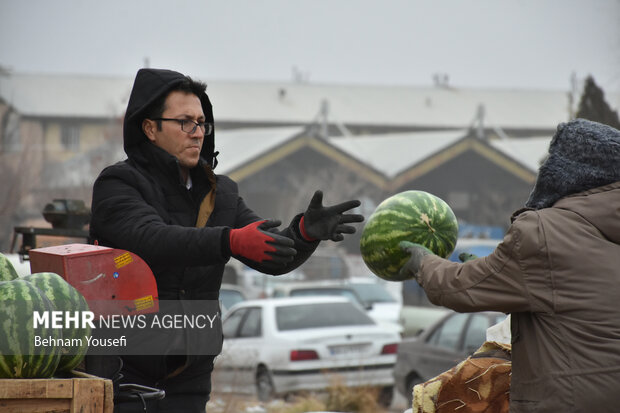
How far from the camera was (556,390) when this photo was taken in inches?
137

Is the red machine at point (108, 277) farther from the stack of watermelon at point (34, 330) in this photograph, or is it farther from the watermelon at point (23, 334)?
the watermelon at point (23, 334)

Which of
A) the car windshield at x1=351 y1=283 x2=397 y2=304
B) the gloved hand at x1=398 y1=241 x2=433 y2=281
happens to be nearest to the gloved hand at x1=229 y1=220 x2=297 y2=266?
the gloved hand at x1=398 y1=241 x2=433 y2=281

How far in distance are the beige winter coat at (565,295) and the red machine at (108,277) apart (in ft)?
4.36

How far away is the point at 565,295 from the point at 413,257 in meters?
0.79

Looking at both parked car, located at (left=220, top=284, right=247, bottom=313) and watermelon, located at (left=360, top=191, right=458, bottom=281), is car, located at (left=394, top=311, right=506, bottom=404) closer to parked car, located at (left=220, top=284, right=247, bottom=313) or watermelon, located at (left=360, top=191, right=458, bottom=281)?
watermelon, located at (left=360, top=191, right=458, bottom=281)

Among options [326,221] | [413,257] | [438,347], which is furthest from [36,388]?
[438,347]

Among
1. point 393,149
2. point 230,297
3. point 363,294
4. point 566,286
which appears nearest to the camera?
point 566,286

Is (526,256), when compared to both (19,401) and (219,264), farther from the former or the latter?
(19,401)

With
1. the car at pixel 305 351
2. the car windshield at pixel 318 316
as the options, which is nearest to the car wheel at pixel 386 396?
the car at pixel 305 351

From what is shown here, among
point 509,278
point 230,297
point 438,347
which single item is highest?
point 509,278

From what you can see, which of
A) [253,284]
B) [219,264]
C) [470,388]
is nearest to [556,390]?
[470,388]

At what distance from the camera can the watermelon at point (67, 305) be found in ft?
11.6

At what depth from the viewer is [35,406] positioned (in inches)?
129

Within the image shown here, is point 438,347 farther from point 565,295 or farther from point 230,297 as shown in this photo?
point 565,295
